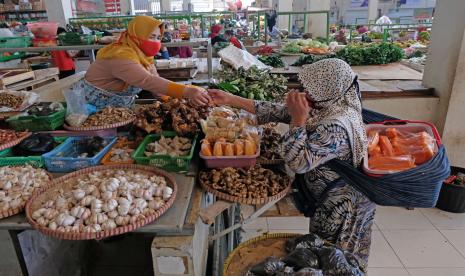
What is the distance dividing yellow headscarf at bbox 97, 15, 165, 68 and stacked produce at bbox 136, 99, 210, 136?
561 millimetres

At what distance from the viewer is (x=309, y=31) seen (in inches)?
459

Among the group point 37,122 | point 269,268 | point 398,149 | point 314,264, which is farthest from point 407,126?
point 37,122

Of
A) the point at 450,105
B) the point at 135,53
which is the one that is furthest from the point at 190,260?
the point at 450,105

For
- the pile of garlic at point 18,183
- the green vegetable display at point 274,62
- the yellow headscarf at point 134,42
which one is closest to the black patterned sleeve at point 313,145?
the pile of garlic at point 18,183

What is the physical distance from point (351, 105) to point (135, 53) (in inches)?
67.5

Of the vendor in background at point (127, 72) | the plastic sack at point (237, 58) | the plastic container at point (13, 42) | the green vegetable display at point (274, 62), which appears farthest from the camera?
the green vegetable display at point (274, 62)

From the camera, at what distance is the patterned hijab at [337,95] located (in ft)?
5.65

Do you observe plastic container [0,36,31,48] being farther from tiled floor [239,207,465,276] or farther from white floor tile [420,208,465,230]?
white floor tile [420,208,465,230]

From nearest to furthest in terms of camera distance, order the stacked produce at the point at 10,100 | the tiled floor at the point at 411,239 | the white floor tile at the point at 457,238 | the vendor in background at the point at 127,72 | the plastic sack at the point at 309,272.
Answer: the plastic sack at the point at 309,272 → the vendor in background at the point at 127,72 → the stacked produce at the point at 10,100 → the tiled floor at the point at 411,239 → the white floor tile at the point at 457,238

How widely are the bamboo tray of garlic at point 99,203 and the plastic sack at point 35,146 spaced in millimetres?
379

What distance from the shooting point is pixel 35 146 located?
1.96 meters

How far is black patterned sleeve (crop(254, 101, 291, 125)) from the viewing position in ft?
7.48

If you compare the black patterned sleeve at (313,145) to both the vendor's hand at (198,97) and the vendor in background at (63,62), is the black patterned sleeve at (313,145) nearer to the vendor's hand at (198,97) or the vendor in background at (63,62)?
the vendor's hand at (198,97)

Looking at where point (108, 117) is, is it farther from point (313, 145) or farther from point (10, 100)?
point (313, 145)
